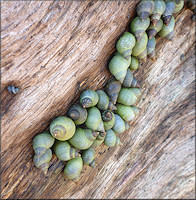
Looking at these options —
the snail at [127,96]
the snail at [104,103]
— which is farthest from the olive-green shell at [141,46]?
the snail at [104,103]

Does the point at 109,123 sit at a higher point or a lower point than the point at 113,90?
lower

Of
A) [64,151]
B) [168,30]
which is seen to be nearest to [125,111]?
[64,151]

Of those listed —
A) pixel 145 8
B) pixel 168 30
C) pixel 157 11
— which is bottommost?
pixel 168 30

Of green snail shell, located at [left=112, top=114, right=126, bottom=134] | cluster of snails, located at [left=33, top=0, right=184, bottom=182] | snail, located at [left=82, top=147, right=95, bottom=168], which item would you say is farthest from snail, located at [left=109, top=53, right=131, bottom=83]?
snail, located at [left=82, top=147, right=95, bottom=168]

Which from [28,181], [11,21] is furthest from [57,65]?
[28,181]

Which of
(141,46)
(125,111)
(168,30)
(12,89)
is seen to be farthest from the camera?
(168,30)

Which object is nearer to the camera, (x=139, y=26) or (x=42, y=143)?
(x=42, y=143)

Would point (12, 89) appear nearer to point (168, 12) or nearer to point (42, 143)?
point (42, 143)

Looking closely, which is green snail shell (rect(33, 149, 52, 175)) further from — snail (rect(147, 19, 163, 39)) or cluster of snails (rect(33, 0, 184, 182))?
snail (rect(147, 19, 163, 39))
